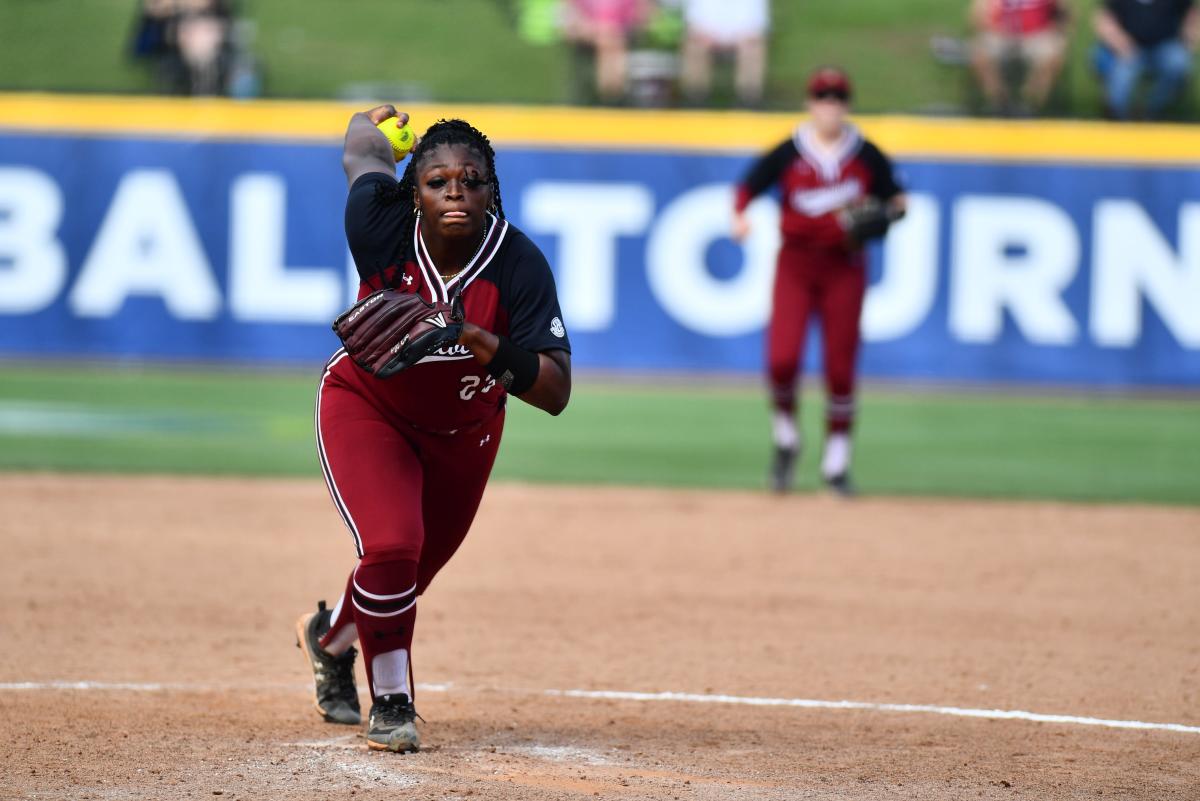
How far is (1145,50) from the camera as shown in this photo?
15.7 m

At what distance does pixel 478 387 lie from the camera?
16.8ft

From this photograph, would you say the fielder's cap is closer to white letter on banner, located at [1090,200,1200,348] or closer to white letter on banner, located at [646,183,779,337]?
white letter on banner, located at [646,183,779,337]

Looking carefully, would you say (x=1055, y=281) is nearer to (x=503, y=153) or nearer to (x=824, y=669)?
(x=503, y=153)

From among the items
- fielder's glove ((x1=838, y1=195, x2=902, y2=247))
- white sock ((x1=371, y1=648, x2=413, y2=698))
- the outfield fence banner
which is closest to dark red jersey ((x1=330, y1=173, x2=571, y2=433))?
white sock ((x1=371, y1=648, x2=413, y2=698))

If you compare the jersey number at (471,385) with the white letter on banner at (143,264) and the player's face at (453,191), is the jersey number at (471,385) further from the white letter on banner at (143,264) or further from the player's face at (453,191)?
the white letter on banner at (143,264)

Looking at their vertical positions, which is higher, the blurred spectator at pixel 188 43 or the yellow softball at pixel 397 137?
the blurred spectator at pixel 188 43

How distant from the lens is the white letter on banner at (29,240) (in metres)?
14.9

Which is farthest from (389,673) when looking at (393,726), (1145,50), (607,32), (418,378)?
(1145,50)

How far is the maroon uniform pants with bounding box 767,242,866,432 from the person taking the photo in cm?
1068

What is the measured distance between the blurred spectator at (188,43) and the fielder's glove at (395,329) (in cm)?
1162

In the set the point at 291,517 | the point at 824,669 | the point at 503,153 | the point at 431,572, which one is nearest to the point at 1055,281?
the point at 503,153

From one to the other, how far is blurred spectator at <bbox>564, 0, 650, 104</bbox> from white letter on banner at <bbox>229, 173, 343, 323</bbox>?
3273 mm

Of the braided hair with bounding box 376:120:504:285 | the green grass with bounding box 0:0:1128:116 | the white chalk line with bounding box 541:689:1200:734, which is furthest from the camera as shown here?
the green grass with bounding box 0:0:1128:116

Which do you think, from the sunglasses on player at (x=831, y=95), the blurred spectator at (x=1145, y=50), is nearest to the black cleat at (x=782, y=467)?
the sunglasses on player at (x=831, y=95)
